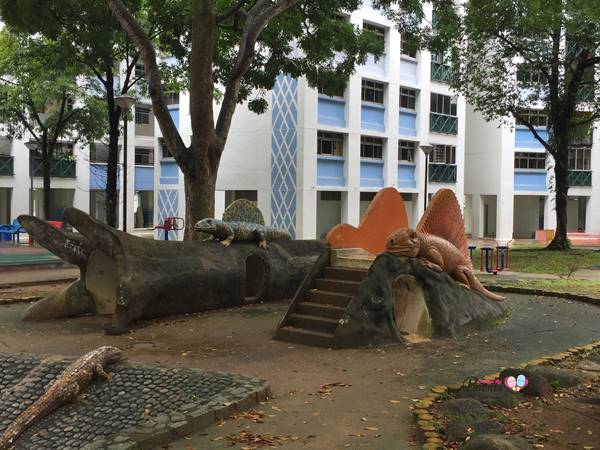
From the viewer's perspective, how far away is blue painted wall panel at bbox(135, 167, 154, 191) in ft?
125

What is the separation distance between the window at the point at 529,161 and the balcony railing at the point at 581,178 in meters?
2.43

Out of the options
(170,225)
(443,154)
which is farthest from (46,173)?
(443,154)

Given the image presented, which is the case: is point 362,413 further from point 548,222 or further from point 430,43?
point 548,222

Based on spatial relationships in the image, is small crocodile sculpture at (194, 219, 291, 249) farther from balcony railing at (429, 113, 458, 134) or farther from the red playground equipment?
balcony railing at (429, 113, 458, 134)

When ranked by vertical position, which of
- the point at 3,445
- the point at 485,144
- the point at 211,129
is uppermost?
the point at 485,144

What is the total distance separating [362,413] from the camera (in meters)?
5.76

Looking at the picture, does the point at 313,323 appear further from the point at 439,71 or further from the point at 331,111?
the point at 439,71

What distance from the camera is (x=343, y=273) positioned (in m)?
9.72

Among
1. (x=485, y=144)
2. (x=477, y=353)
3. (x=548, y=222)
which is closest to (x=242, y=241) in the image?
(x=477, y=353)

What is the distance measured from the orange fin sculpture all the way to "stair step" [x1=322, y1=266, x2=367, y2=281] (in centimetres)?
156

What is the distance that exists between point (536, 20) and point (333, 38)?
282 inches

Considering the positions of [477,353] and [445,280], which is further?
[445,280]

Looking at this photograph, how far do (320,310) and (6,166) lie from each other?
2734cm

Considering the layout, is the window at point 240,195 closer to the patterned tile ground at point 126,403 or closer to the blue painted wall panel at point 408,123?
the blue painted wall panel at point 408,123
